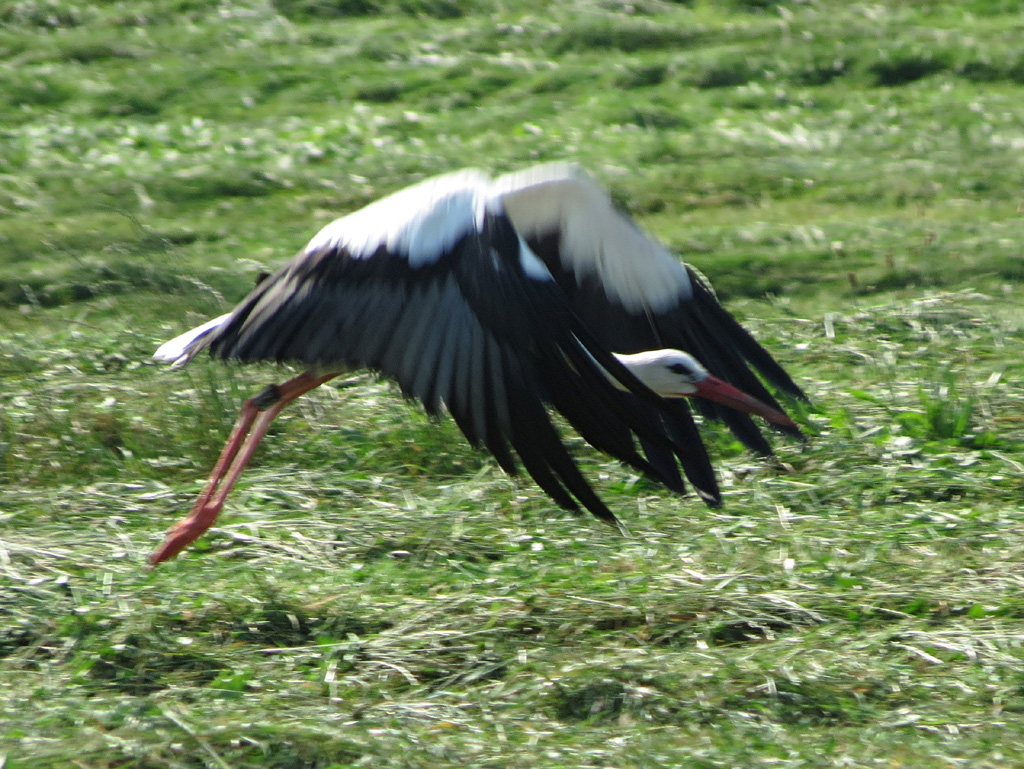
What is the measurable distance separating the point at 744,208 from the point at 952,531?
18.0 feet

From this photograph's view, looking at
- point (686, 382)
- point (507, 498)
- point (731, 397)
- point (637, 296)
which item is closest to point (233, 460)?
point (507, 498)

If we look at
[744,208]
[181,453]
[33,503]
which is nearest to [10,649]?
[33,503]

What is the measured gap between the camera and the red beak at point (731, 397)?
478cm

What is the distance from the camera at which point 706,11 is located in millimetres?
14461

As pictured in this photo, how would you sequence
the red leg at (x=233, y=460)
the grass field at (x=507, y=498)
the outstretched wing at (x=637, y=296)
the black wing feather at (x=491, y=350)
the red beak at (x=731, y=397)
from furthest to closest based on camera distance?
the outstretched wing at (x=637, y=296)
the red beak at (x=731, y=397)
the red leg at (x=233, y=460)
the black wing feather at (x=491, y=350)
the grass field at (x=507, y=498)

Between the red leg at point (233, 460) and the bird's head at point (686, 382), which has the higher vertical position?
the bird's head at point (686, 382)

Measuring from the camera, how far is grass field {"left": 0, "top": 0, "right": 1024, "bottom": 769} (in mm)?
3670

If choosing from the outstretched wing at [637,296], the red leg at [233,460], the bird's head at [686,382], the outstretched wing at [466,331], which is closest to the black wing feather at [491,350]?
the outstretched wing at [466,331]

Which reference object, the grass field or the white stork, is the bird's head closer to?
the white stork

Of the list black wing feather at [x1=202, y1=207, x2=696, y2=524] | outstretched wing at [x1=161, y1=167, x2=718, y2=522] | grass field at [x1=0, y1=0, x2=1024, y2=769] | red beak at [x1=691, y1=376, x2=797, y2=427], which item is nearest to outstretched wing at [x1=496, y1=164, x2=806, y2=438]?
red beak at [x1=691, y1=376, x2=797, y2=427]

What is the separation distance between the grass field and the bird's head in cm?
47

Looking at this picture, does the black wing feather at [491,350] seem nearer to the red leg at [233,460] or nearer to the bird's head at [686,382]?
the bird's head at [686,382]

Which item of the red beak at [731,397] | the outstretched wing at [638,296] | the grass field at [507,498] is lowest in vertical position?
the grass field at [507,498]

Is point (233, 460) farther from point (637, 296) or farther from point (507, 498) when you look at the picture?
point (637, 296)
